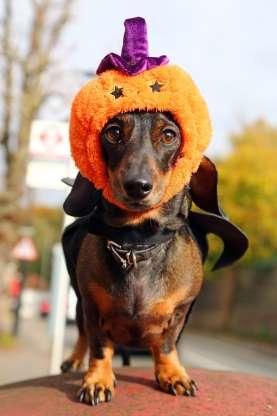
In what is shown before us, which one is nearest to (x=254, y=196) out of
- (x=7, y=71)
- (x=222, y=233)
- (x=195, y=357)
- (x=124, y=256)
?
(x=195, y=357)

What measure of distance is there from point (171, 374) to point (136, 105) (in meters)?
1.04

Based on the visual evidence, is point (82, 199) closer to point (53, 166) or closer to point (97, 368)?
point (97, 368)

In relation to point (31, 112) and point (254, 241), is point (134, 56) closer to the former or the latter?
point (31, 112)

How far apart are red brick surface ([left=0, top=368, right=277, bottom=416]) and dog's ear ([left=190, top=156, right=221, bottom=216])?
0.72 metres

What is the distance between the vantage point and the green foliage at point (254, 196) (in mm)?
32281

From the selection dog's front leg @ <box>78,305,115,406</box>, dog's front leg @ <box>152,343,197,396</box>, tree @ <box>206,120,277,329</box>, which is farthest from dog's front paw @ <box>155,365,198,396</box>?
tree @ <box>206,120,277,329</box>

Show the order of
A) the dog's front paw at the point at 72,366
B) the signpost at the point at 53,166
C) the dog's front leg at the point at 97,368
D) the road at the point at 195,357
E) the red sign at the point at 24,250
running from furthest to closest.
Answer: the red sign at the point at 24,250 < the road at the point at 195,357 < the signpost at the point at 53,166 < the dog's front paw at the point at 72,366 < the dog's front leg at the point at 97,368

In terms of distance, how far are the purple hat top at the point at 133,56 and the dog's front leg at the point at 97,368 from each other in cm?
94

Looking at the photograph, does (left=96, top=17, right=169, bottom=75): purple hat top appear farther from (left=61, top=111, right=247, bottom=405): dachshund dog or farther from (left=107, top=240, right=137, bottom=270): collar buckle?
(left=107, top=240, right=137, bottom=270): collar buckle

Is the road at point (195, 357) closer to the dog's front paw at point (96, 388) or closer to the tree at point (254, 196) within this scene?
the tree at point (254, 196)

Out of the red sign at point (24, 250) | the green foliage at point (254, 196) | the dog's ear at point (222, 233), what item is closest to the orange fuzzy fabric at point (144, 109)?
the dog's ear at point (222, 233)

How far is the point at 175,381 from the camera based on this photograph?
2.93m

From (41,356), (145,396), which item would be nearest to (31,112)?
(41,356)

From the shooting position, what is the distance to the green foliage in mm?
32281
